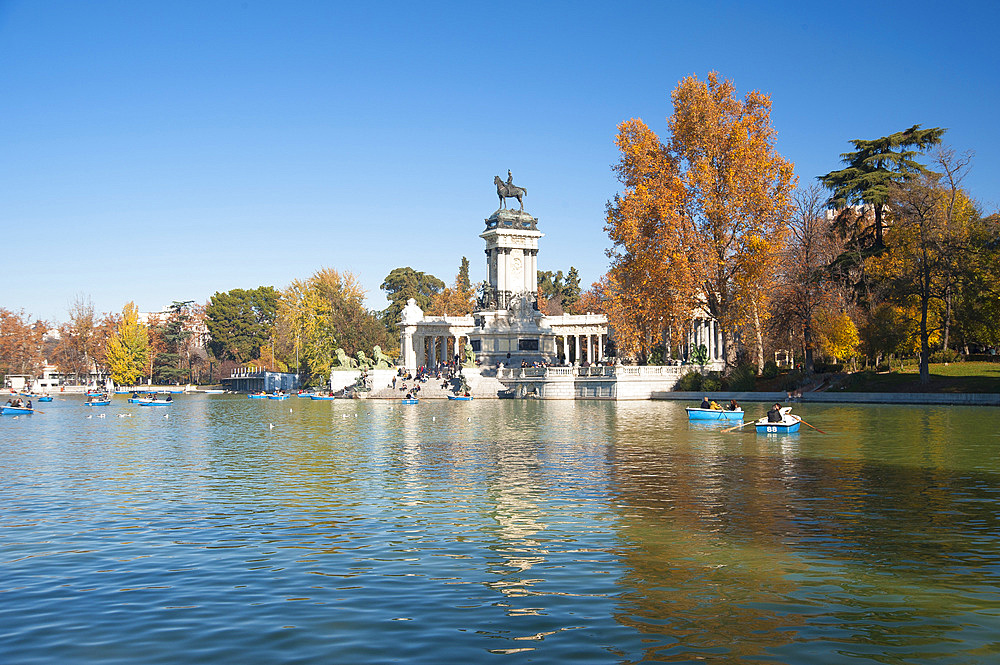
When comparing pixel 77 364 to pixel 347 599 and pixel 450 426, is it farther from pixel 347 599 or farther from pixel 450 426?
pixel 347 599

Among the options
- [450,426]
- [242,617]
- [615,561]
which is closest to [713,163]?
[450,426]

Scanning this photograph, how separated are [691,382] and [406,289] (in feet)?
325

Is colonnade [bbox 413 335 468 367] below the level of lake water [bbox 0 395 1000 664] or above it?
above

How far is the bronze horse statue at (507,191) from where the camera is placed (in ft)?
305

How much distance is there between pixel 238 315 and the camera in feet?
516

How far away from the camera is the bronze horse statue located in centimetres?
9300

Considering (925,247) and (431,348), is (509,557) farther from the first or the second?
(431,348)

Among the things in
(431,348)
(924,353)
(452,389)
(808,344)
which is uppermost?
(431,348)

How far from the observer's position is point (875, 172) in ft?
214

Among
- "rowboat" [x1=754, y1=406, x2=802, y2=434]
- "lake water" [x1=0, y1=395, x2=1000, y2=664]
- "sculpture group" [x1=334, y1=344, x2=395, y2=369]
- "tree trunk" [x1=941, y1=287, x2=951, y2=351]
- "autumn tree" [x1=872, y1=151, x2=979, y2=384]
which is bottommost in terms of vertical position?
"lake water" [x1=0, y1=395, x2=1000, y2=664]

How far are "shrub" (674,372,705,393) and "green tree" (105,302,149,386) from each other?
3820 inches

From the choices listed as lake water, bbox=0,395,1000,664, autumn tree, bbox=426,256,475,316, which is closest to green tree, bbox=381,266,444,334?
autumn tree, bbox=426,256,475,316

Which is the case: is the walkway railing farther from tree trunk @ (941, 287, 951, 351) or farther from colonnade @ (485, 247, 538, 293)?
tree trunk @ (941, 287, 951, 351)

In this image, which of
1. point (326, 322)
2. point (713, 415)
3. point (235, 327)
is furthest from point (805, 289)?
point (235, 327)
